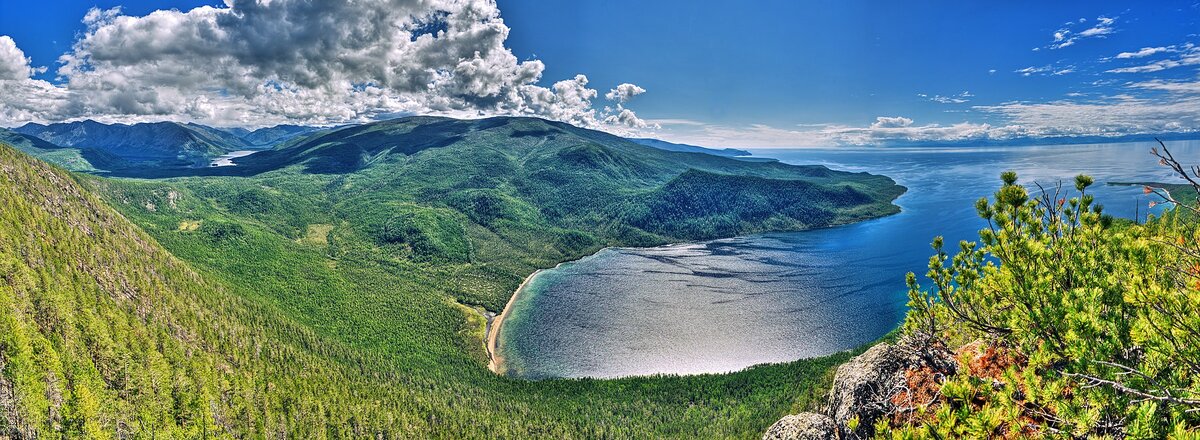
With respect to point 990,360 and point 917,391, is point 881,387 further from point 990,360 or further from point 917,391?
point 990,360

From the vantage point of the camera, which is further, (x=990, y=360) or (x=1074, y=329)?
(x=990, y=360)

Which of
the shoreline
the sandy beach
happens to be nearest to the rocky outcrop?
the shoreline

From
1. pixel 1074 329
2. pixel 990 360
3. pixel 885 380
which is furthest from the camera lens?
pixel 885 380

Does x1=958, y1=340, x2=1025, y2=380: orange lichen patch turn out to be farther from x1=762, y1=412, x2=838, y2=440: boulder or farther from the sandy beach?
the sandy beach

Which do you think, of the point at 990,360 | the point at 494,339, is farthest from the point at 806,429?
the point at 494,339

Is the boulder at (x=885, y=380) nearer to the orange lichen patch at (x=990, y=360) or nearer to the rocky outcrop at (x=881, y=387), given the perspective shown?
the rocky outcrop at (x=881, y=387)

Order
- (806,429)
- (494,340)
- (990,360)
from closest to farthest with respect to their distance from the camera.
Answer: (990,360)
(806,429)
(494,340)

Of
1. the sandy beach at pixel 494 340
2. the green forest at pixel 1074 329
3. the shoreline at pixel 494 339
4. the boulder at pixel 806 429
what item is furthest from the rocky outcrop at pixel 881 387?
the sandy beach at pixel 494 340
